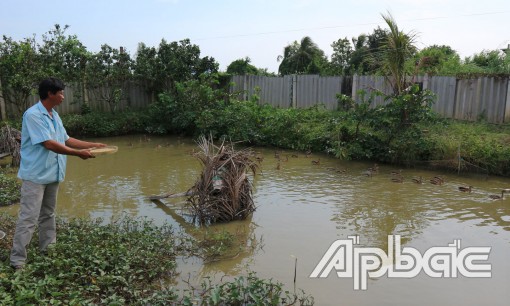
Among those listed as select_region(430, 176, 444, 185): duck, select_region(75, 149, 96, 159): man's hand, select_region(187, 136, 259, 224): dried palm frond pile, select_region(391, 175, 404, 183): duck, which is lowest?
select_region(391, 175, 404, 183): duck

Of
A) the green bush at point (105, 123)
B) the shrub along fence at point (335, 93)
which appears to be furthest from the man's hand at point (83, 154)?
the green bush at point (105, 123)

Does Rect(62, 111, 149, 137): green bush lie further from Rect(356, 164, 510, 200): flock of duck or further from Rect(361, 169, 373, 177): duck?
Rect(356, 164, 510, 200): flock of duck

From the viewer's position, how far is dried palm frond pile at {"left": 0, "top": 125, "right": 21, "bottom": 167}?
35.9ft

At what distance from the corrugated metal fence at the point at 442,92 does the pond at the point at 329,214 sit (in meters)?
3.42

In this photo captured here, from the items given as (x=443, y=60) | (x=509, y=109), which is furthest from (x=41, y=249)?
(x=443, y=60)

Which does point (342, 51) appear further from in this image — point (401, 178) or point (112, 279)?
point (112, 279)

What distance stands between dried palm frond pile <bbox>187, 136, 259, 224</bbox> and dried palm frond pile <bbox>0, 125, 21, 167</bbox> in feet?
20.4

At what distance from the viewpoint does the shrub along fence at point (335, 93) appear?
495 inches

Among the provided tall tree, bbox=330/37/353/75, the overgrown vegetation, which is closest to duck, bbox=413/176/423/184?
the overgrown vegetation

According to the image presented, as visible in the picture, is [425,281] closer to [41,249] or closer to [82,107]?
[41,249]

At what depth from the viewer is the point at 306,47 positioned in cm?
2683

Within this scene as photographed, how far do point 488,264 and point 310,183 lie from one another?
4.62 meters

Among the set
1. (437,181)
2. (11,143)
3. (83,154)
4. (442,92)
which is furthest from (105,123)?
(83,154)

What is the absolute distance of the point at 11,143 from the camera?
37.1 feet
